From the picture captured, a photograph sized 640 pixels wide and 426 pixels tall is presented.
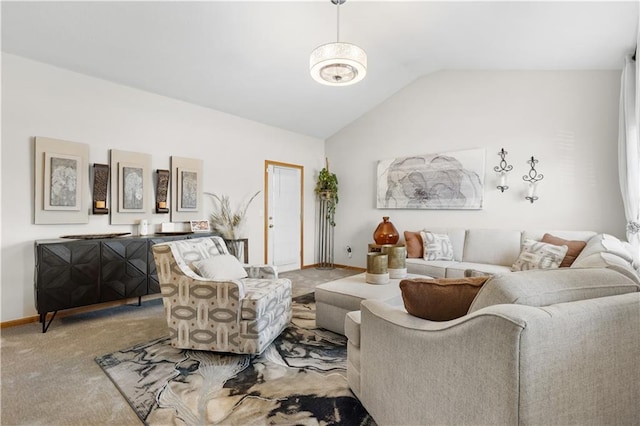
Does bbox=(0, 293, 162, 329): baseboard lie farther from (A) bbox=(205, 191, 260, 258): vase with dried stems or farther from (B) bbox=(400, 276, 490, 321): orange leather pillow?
(B) bbox=(400, 276, 490, 321): orange leather pillow

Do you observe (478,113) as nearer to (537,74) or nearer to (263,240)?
(537,74)

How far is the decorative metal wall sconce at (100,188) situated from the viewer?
356 cm

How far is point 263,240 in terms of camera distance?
548 cm

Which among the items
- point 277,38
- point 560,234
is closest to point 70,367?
point 277,38

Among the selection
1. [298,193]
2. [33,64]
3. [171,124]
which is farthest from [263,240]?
[33,64]

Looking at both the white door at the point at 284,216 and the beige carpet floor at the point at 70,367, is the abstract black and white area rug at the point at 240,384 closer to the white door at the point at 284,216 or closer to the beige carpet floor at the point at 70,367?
the beige carpet floor at the point at 70,367

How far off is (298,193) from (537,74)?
4.17m

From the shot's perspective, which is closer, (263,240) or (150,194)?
(150,194)

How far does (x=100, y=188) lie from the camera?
11.8 ft

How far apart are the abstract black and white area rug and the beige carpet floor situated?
0.36 feet

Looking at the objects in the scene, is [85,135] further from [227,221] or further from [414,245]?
[414,245]

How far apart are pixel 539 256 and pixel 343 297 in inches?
95.3

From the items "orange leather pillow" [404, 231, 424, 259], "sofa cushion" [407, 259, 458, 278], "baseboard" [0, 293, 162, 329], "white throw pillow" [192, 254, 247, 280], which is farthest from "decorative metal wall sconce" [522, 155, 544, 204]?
"baseboard" [0, 293, 162, 329]

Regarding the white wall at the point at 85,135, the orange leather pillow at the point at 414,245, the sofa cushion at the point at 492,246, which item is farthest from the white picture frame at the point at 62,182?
the sofa cushion at the point at 492,246
